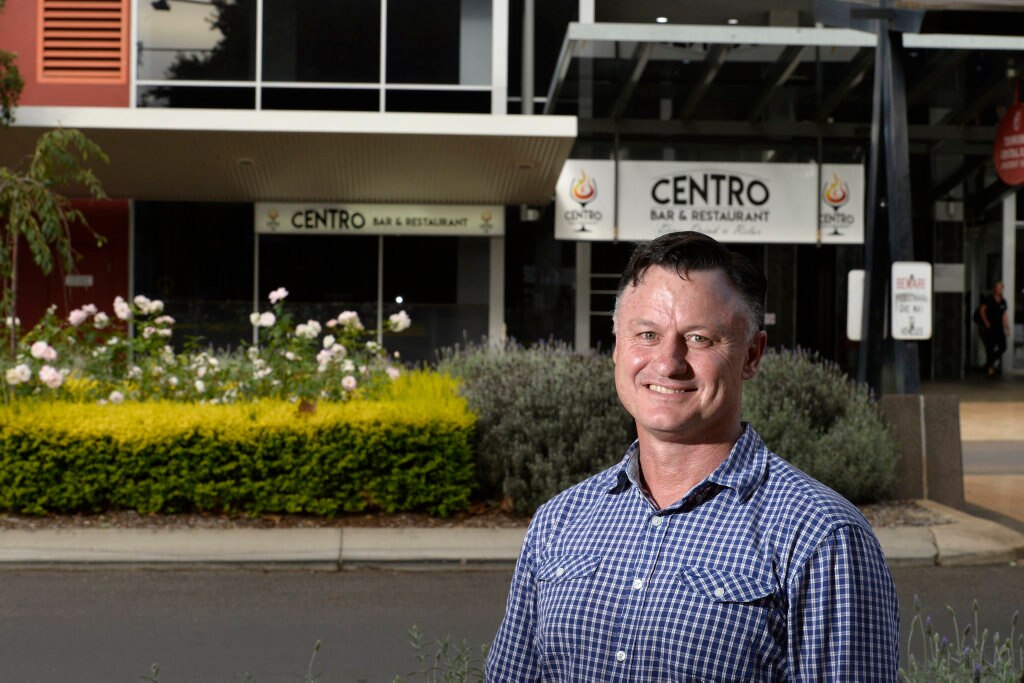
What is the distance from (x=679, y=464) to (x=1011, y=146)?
19273 mm

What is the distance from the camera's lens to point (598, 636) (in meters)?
2.23

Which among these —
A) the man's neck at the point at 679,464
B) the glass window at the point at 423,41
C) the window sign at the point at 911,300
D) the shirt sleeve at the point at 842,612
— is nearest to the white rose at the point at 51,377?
the window sign at the point at 911,300

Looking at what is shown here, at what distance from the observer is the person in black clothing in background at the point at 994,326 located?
27188mm

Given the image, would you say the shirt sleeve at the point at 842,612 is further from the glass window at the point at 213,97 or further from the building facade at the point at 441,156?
the glass window at the point at 213,97

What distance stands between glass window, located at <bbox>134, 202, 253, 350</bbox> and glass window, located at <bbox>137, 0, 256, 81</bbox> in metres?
2.37

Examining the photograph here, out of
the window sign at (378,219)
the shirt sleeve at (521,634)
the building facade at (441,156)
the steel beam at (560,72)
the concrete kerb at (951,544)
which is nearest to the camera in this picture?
the shirt sleeve at (521,634)

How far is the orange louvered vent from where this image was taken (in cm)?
2170

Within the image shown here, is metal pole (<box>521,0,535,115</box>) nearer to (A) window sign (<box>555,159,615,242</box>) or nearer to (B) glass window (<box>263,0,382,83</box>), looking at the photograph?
(A) window sign (<box>555,159,615,242</box>)

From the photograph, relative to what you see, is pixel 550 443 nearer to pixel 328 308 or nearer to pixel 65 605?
pixel 65 605

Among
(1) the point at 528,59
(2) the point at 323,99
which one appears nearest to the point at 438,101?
(1) the point at 528,59

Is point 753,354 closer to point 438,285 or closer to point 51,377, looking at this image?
point 51,377

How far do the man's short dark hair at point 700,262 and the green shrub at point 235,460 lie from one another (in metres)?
7.45

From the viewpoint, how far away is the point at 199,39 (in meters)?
21.6

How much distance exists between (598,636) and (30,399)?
8.91m
